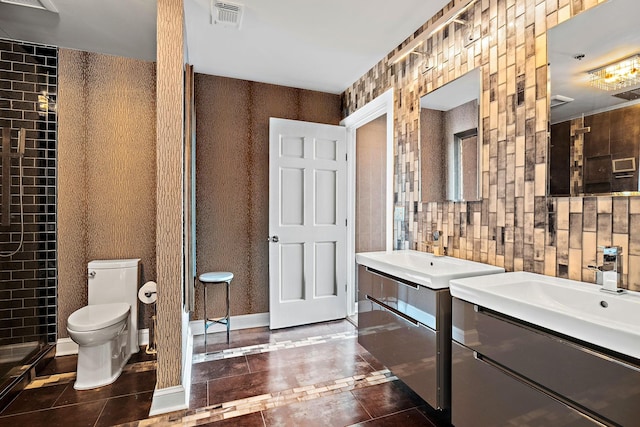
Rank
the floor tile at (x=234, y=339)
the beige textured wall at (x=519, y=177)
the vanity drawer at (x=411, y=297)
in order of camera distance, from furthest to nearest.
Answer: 1. the floor tile at (x=234, y=339)
2. the vanity drawer at (x=411, y=297)
3. the beige textured wall at (x=519, y=177)

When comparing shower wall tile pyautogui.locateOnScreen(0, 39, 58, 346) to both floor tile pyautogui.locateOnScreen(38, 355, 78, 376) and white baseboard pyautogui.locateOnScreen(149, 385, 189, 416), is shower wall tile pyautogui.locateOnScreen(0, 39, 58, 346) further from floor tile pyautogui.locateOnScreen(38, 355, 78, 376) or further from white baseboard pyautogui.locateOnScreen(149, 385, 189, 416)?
white baseboard pyautogui.locateOnScreen(149, 385, 189, 416)

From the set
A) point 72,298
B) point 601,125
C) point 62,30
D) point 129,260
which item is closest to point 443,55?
point 601,125

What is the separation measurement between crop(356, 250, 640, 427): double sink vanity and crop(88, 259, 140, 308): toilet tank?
2.15 meters

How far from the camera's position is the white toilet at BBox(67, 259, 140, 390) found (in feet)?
7.10

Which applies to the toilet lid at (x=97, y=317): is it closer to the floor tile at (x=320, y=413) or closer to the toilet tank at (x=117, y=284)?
the toilet tank at (x=117, y=284)

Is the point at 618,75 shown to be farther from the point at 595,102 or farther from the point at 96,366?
the point at 96,366

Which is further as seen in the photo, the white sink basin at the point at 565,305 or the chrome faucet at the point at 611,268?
the chrome faucet at the point at 611,268

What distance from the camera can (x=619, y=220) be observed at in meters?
1.30

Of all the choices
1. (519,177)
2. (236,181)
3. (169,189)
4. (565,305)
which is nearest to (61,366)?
(169,189)

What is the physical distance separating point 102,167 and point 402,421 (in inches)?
121

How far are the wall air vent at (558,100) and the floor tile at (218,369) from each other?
2.59m

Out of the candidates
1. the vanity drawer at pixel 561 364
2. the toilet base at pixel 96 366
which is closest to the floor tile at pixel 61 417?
the toilet base at pixel 96 366

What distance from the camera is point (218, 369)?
8.11 ft

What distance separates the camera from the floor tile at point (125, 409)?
185 cm
